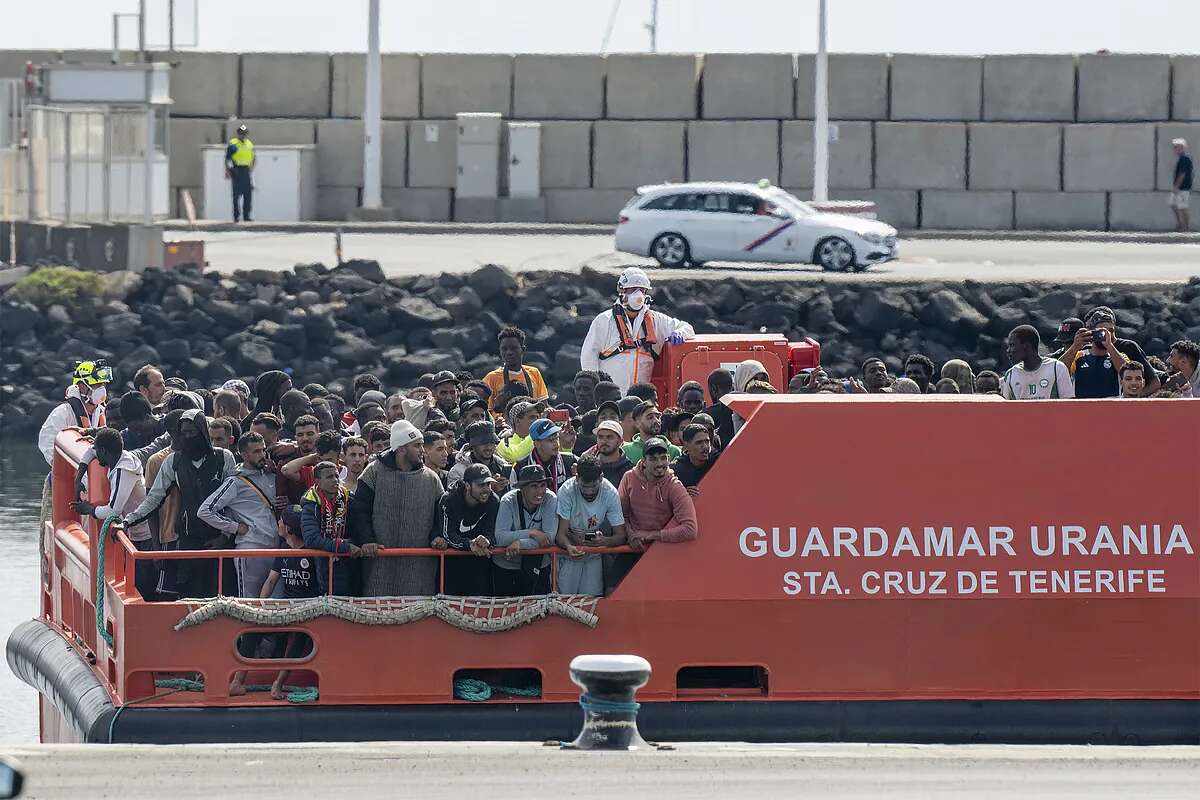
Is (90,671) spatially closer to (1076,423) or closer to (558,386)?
(1076,423)

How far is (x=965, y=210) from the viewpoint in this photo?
3809 centimetres

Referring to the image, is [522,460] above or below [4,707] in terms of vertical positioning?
above

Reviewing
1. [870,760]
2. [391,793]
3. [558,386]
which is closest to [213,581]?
[391,793]

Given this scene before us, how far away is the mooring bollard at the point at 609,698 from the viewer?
8.20 metres

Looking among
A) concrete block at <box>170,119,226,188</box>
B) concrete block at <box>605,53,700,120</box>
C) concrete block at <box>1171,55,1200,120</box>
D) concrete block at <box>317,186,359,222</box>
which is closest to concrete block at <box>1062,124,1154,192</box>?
concrete block at <box>1171,55,1200,120</box>

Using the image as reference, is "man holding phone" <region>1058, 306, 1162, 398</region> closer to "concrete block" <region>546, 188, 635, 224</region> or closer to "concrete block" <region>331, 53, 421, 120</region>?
"concrete block" <region>546, 188, 635, 224</region>

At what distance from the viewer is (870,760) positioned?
324 inches

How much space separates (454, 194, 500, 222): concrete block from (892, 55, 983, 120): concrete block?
720 centimetres

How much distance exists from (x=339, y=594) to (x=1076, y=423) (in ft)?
11.5

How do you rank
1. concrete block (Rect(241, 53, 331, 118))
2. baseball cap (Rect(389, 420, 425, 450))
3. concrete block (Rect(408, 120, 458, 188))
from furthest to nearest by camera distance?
concrete block (Rect(241, 53, 331, 118))
concrete block (Rect(408, 120, 458, 188))
baseball cap (Rect(389, 420, 425, 450))

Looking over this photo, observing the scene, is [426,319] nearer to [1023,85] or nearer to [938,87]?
[938,87]

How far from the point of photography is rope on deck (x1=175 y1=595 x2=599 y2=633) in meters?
9.96

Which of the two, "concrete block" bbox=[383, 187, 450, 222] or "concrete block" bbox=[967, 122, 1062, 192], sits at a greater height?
"concrete block" bbox=[967, 122, 1062, 192]

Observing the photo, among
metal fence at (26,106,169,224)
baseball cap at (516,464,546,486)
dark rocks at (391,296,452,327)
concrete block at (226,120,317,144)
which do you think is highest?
concrete block at (226,120,317,144)
